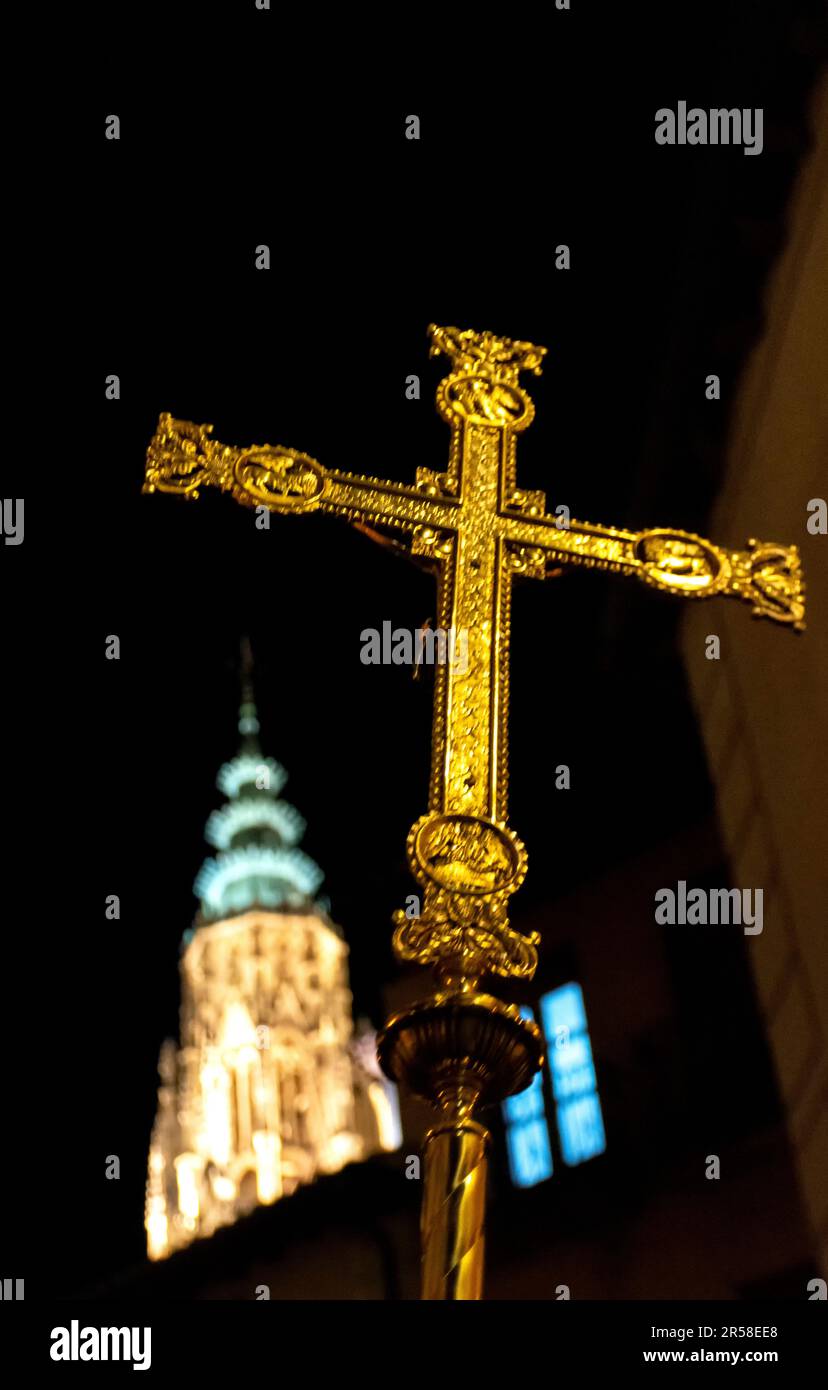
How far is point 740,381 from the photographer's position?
376 inches

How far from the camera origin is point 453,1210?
15.5 feet

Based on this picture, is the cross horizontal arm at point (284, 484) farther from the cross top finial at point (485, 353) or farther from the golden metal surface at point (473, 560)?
the cross top finial at point (485, 353)

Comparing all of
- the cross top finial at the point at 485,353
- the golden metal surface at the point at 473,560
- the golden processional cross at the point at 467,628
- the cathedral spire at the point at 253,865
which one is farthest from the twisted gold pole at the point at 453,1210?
the cathedral spire at the point at 253,865

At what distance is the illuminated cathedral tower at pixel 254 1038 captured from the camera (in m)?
49.3

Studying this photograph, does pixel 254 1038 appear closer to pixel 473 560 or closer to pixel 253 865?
pixel 253 865

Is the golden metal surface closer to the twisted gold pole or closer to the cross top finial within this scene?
the cross top finial

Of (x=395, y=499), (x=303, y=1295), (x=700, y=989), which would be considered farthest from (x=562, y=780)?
(x=395, y=499)

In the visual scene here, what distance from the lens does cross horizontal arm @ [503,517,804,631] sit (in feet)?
21.8

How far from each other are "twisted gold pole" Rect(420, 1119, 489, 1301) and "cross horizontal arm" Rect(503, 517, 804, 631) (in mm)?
2346

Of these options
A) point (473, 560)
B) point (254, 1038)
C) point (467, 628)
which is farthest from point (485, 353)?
point (254, 1038)

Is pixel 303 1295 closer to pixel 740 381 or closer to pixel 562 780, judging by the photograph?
pixel 562 780

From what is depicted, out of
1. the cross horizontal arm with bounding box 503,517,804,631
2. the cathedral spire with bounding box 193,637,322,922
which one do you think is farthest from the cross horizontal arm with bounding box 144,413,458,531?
the cathedral spire with bounding box 193,637,322,922

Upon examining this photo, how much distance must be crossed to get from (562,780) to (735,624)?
249 inches
